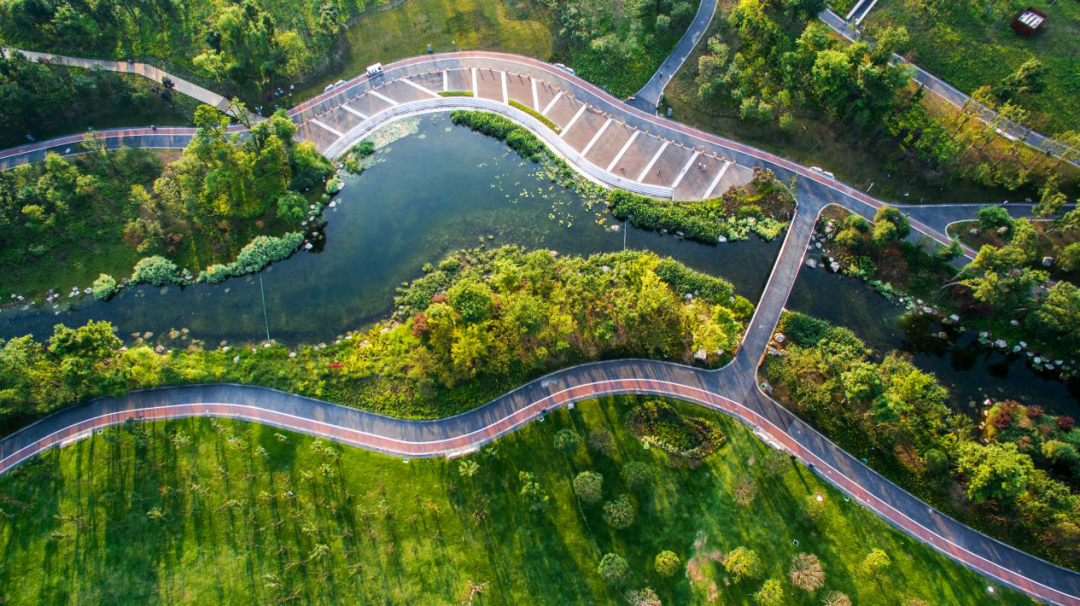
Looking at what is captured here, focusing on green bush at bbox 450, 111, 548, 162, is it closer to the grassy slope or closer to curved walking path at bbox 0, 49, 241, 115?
curved walking path at bbox 0, 49, 241, 115

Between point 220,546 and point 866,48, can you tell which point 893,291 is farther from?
point 220,546

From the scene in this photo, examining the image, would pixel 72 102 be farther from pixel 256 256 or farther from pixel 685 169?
pixel 685 169

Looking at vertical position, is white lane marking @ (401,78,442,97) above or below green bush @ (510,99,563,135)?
above

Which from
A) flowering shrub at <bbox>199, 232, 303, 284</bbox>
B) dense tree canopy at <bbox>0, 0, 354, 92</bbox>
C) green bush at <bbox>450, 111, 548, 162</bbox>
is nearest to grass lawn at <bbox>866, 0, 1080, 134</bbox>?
green bush at <bbox>450, 111, 548, 162</bbox>

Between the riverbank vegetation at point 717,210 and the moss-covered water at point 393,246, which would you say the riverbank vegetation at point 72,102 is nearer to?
the moss-covered water at point 393,246

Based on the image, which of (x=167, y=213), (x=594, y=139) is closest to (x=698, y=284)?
(x=594, y=139)

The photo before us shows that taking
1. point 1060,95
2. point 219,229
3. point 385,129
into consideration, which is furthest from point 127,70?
point 1060,95

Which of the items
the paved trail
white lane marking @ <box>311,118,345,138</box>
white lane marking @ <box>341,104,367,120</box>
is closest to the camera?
the paved trail
